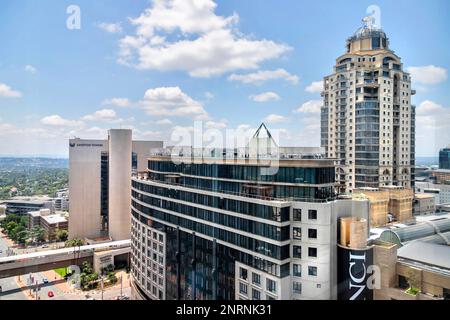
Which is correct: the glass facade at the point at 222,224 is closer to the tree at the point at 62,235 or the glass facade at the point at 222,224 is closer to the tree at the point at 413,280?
the tree at the point at 413,280

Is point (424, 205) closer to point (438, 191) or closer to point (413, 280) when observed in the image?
point (438, 191)

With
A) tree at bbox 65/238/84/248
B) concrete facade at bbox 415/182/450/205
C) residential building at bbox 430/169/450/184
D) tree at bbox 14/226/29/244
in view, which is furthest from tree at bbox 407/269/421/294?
tree at bbox 14/226/29/244

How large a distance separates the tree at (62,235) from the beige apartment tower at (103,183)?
2.11 feet

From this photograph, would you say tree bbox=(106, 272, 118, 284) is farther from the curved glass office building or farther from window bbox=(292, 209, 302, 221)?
window bbox=(292, 209, 302, 221)

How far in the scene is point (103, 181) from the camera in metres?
11.9

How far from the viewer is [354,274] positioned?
3.60m

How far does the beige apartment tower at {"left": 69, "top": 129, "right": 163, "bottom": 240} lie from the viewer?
10.8 m

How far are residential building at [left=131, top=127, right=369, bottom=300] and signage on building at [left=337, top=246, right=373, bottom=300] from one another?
10 cm

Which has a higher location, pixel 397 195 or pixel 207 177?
pixel 207 177

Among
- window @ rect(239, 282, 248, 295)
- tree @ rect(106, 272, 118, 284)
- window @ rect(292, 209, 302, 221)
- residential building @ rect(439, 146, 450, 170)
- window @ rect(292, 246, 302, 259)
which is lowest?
tree @ rect(106, 272, 118, 284)

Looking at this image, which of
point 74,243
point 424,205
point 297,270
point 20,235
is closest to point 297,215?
point 297,270
